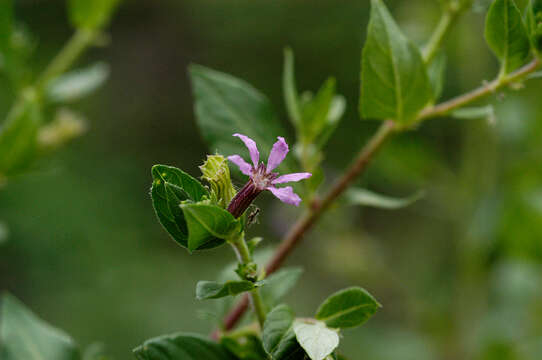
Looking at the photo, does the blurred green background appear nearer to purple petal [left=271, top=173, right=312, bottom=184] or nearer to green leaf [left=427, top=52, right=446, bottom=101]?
green leaf [left=427, top=52, right=446, bottom=101]

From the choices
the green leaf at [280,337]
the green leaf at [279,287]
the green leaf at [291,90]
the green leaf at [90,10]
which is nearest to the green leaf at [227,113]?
the green leaf at [291,90]

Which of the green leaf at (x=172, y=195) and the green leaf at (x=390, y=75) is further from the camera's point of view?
the green leaf at (x=390, y=75)

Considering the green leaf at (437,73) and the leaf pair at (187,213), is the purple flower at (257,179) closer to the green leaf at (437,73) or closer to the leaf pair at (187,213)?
the leaf pair at (187,213)

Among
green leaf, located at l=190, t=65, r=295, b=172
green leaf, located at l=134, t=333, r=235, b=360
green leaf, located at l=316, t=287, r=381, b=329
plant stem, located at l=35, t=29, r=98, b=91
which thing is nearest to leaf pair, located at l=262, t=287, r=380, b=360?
green leaf, located at l=316, t=287, r=381, b=329

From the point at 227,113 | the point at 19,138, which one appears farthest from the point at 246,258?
the point at 19,138

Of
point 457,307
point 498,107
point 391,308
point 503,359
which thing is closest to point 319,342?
point 503,359

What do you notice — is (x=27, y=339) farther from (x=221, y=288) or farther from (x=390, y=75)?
(x=390, y=75)
